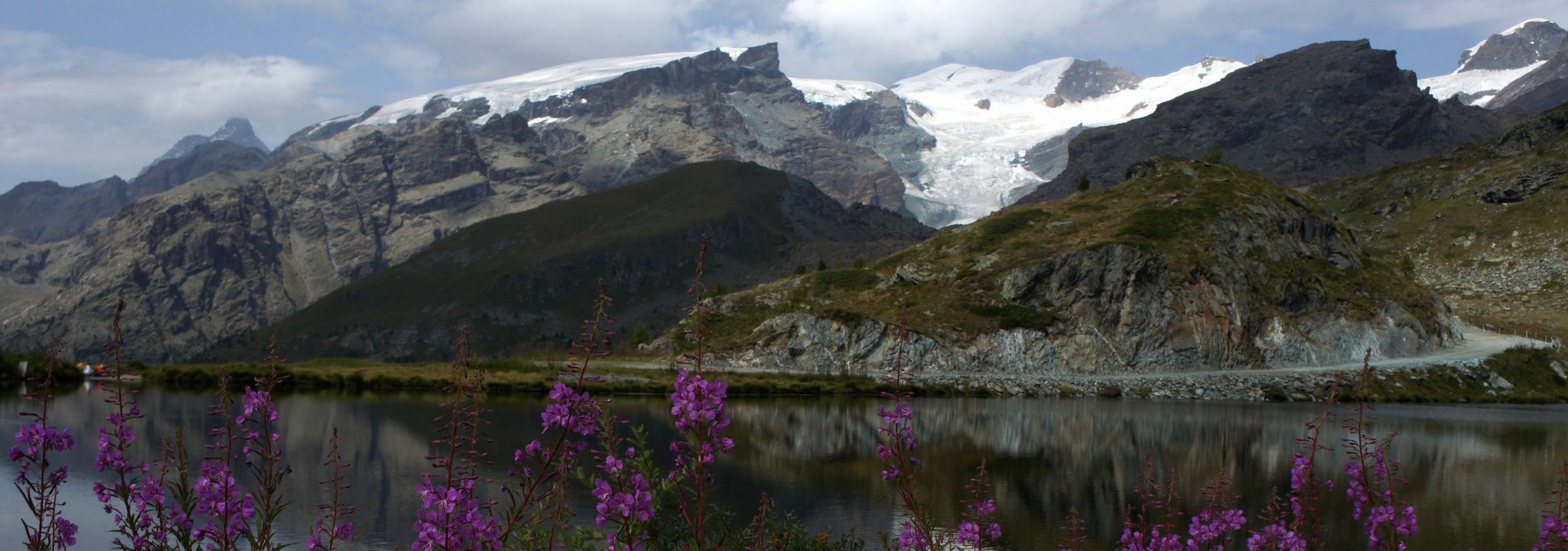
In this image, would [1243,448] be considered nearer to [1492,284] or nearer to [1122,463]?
[1122,463]

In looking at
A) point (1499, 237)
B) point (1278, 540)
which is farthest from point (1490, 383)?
point (1278, 540)

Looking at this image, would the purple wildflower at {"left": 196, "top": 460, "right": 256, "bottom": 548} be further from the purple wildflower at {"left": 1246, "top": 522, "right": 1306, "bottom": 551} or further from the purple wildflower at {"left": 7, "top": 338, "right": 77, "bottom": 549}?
the purple wildflower at {"left": 1246, "top": 522, "right": 1306, "bottom": 551}

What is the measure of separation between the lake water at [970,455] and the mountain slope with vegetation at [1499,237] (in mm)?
79843

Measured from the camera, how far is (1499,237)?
169 m

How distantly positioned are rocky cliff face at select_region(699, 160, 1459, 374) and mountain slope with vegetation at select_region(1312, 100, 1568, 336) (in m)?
34.7

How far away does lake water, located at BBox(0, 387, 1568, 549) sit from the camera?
33.3 metres

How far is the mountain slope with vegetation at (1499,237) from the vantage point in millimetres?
149875

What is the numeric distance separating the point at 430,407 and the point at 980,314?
57.3m

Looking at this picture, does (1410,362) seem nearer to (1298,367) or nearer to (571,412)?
(1298,367)

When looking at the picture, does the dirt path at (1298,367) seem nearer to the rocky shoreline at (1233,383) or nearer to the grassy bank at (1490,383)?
the rocky shoreline at (1233,383)

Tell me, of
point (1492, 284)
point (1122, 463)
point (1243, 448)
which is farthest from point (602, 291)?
point (1492, 284)

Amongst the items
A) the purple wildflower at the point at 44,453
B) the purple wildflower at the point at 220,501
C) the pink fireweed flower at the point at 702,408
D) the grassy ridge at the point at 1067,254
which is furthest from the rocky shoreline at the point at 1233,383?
the pink fireweed flower at the point at 702,408

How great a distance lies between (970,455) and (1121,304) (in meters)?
66.3

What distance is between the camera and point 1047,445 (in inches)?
2132
